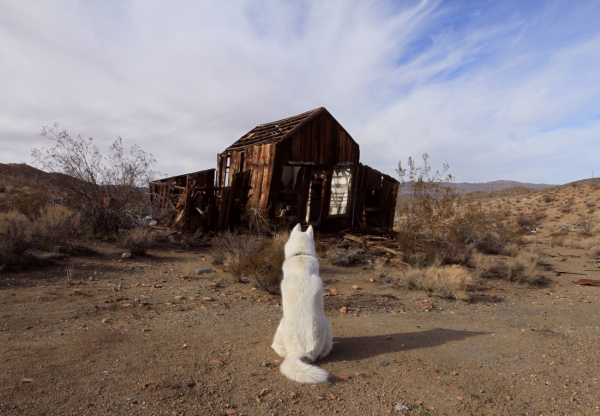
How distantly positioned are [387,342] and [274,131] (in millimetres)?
13117

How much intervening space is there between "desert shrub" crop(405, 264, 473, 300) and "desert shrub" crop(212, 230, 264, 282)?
13.5 feet

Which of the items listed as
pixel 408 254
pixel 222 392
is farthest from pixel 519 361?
pixel 408 254

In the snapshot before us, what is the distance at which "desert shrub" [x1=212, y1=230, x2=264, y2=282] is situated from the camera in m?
8.67

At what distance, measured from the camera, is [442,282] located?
337 inches

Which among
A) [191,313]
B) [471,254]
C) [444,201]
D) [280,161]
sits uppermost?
[280,161]

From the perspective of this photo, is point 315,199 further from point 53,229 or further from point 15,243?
point 15,243

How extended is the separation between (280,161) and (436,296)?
326 inches

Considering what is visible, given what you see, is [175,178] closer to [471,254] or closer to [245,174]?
[245,174]

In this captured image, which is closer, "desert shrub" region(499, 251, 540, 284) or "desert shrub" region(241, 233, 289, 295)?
"desert shrub" region(241, 233, 289, 295)

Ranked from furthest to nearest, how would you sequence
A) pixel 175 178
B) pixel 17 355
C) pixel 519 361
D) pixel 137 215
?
pixel 175 178 → pixel 137 215 → pixel 519 361 → pixel 17 355

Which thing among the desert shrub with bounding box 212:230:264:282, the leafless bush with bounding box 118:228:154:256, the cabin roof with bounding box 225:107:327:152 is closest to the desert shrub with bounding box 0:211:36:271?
the leafless bush with bounding box 118:228:154:256

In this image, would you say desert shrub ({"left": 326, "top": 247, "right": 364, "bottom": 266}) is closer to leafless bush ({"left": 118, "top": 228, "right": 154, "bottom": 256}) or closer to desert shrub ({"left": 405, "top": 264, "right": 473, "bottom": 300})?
desert shrub ({"left": 405, "top": 264, "right": 473, "bottom": 300})

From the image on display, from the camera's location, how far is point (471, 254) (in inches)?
487

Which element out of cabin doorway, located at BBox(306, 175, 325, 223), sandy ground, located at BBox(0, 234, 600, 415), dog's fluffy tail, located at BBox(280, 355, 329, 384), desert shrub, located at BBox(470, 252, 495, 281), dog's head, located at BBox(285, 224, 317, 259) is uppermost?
cabin doorway, located at BBox(306, 175, 325, 223)
